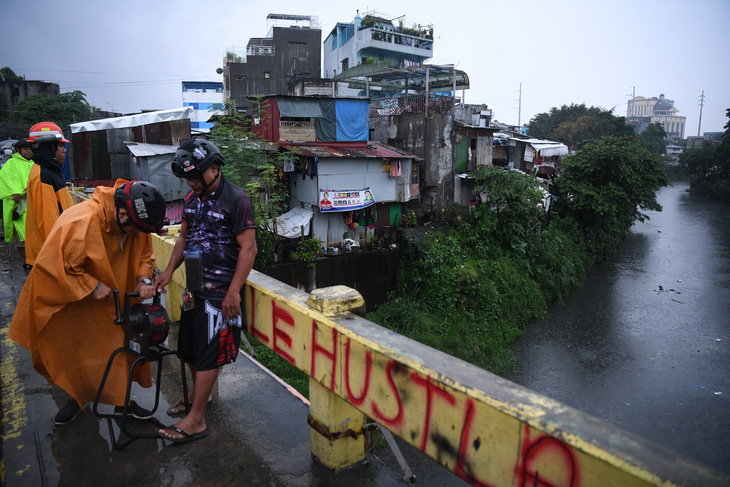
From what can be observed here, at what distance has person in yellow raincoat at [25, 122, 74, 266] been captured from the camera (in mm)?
3672

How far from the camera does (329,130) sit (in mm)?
16750

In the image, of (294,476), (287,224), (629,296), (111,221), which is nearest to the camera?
(294,476)

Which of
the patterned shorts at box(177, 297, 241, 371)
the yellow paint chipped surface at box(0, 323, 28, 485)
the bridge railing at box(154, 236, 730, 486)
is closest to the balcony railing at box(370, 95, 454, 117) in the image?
the yellow paint chipped surface at box(0, 323, 28, 485)

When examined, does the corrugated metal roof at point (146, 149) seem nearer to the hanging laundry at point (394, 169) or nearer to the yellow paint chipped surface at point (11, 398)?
the hanging laundry at point (394, 169)

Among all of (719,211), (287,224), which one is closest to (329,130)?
(287,224)

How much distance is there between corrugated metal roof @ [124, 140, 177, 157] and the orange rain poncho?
12.5 metres

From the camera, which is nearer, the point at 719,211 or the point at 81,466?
→ the point at 81,466

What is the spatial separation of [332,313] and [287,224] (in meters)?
12.5

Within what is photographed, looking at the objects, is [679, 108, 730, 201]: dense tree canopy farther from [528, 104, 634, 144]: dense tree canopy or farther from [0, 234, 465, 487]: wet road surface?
[0, 234, 465, 487]: wet road surface

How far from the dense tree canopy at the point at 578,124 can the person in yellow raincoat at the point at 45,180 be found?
109 feet

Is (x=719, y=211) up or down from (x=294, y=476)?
down

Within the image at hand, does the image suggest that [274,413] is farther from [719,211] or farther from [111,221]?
[719,211]

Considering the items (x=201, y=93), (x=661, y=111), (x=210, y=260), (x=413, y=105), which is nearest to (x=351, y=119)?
(x=413, y=105)

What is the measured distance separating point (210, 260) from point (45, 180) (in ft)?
6.96
